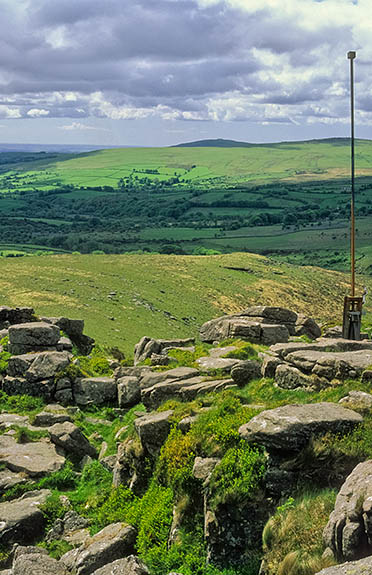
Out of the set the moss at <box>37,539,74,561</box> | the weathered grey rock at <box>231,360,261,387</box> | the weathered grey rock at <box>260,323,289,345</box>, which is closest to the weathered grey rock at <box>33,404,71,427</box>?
the moss at <box>37,539,74,561</box>

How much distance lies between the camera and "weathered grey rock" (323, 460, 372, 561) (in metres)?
11.8

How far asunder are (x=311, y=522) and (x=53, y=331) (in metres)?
23.4

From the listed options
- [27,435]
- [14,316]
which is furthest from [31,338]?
[27,435]

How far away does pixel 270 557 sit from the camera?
538 inches

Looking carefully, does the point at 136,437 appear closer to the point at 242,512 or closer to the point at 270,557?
the point at 242,512

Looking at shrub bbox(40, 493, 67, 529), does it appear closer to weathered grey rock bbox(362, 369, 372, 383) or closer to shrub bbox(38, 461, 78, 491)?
shrub bbox(38, 461, 78, 491)

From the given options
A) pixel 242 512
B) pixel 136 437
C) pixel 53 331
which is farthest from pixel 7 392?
pixel 242 512

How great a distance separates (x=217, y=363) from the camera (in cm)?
2702

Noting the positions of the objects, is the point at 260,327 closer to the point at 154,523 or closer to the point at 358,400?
the point at 358,400

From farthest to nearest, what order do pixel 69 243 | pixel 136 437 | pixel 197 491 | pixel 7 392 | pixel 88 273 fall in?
pixel 69 243
pixel 88 273
pixel 7 392
pixel 136 437
pixel 197 491

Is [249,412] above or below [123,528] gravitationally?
above

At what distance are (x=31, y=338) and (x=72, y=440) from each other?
10.4 metres

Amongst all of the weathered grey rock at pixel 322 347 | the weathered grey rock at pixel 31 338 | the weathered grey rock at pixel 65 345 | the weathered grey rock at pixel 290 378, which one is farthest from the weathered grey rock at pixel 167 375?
the weathered grey rock at pixel 65 345

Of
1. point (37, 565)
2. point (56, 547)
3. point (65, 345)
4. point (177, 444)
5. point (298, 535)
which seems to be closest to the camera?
point (298, 535)
